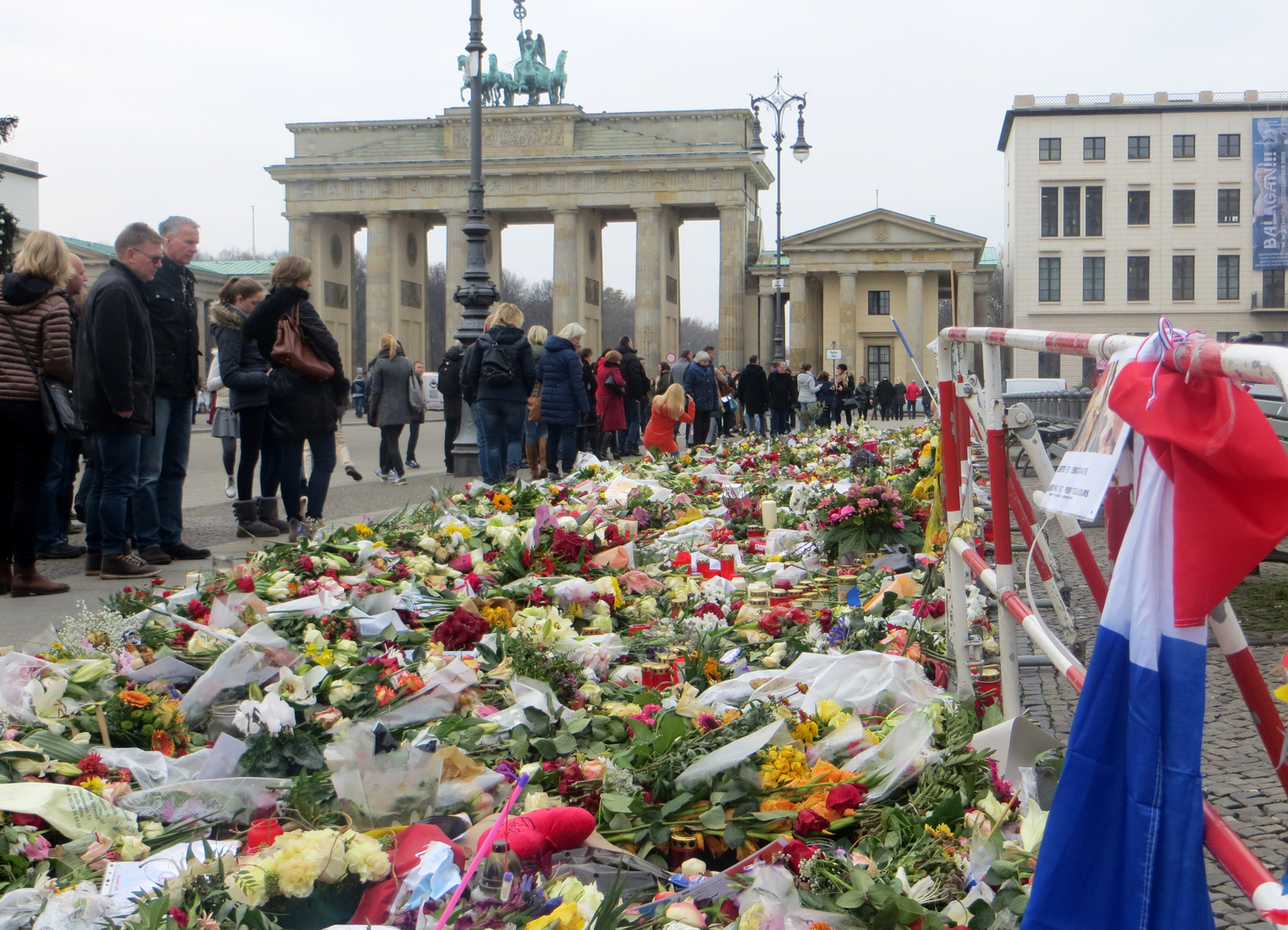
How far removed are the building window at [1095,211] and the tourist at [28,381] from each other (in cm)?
6227

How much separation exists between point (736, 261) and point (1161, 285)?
69.7 ft

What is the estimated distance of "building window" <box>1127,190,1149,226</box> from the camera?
62188mm

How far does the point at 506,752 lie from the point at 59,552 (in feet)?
17.8

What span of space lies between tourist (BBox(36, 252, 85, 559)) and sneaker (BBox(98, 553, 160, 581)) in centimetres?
123

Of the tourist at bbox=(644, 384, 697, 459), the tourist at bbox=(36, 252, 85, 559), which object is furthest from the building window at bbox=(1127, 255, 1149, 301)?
the tourist at bbox=(36, 252, 85, 559)

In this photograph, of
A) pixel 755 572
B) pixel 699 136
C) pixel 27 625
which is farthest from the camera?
pixel 699 136

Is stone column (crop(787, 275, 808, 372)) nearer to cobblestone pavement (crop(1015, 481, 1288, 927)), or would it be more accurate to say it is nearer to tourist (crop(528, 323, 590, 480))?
tourist (crop(528, 323, 590, 480))

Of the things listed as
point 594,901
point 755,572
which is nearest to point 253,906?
point 594,901

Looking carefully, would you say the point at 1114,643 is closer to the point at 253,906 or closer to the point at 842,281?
the point at 253,906

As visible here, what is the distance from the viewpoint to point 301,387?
26.8ft

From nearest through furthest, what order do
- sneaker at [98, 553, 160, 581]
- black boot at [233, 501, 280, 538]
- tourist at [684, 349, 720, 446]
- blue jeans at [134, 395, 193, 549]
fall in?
sneaker at [98, 553, 160, 581] → blue jeans at [134, 395, 193, 549] → black boot at [233, 501, 280, 538] → tourist at [684, 349, 720, 446]

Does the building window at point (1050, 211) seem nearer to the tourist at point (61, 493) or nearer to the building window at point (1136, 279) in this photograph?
the building window at point (1136, 279)

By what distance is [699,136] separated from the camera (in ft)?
194

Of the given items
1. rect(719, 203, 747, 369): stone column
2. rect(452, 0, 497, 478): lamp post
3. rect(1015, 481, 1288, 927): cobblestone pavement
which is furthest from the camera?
rect(719, 203, 747, 369): stone column
